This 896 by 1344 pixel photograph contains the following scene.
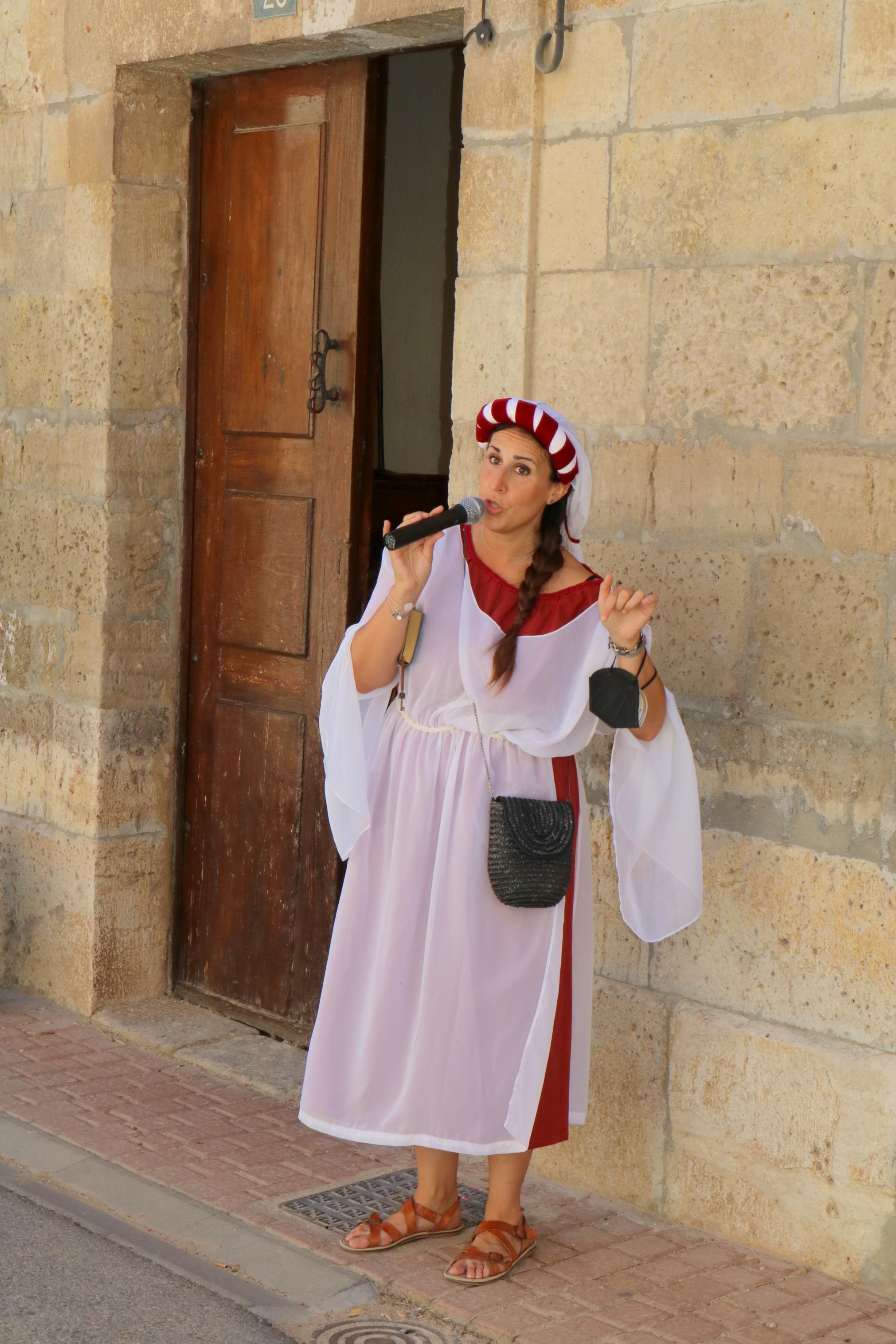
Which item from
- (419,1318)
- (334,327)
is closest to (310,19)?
(334,327)

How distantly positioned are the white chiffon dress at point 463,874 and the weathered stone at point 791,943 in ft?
0.90

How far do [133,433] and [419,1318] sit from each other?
10.1ft

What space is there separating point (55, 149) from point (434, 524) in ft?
10.0

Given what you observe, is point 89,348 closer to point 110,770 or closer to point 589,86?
point 110,770

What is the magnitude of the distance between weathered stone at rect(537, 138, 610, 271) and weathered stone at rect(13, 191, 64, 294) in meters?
2.06

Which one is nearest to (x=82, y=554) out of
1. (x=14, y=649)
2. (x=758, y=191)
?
(x=14, y=649)

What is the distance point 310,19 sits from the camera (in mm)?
4906

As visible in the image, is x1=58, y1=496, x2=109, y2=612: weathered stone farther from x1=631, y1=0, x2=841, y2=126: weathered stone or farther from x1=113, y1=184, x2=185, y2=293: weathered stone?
x1=631, y1=0, x2=841, y2=126: weathered stone

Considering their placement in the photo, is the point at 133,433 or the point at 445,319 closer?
the point at 133,433

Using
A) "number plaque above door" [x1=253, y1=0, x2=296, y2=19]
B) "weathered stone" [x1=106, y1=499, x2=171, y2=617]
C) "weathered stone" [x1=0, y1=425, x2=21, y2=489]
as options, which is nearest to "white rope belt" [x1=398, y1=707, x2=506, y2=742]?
"weathered stone" [x1=106, y1=499, x2=171, y2=617]

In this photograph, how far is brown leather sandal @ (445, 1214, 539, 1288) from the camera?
3.74 metres

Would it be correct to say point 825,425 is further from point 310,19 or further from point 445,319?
point 445,319

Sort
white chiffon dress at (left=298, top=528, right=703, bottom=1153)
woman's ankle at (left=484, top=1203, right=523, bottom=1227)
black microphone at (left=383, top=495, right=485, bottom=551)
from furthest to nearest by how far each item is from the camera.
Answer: woman's ankle at (left=484, top=1203, right=523, bottom=1227), white chiffon dress at (left=298, top=528, right=703, bottom=1153), black microphone at (left=383, top=495, right=485, bottom=551)

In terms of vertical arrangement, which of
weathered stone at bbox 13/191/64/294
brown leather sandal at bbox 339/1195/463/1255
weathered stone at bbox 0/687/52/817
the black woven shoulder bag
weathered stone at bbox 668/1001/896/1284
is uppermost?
weathered stone at bbox 13/191/64/294
